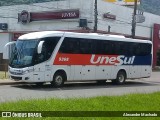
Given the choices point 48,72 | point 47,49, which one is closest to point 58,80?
point 48,72

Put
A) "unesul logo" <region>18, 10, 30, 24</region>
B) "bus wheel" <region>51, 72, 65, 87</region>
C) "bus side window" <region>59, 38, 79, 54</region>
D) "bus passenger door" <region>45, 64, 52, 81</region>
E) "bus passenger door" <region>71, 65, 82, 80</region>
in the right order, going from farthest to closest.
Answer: "unesul logo" <region>18, 10, 30, 24</region> < "bus passenger door" <region>71, 65, 82, 80</region> < "bus side window" <region>59, 38, 79, 54</region> < "bus wheel" <region>51, 72, 65, 87</region> < "bus passenger door" <region>45, 64, 52, 81</region>

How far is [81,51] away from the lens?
74.8 ft

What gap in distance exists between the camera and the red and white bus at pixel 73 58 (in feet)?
67.7

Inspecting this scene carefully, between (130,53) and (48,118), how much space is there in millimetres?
18220

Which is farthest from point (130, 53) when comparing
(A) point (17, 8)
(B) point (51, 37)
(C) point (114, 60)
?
(A) point (17, 8)

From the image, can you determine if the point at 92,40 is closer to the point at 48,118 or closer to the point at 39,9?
the point at 48,118

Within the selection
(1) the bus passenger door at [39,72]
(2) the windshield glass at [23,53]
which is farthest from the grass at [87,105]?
(2) the windshield glass at [23,53]

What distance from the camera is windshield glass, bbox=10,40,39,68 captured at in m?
20.6

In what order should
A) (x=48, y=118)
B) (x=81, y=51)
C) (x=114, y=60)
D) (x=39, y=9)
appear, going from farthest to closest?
(x=39, y=9), (x=114, y=60), (x=81, y=51), (x=48, y=118)

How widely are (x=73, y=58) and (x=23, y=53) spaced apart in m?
2.91

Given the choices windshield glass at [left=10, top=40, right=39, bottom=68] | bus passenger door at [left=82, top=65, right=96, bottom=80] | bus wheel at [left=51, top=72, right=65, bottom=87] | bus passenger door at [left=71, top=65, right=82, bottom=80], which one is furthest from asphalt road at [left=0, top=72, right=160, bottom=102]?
windshield glass at [left=10, top=40, right=39, bottom=68]

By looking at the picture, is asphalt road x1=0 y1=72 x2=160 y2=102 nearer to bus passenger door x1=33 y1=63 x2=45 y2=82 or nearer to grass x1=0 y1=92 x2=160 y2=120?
bus passenger door x1=33 y1=63 x2=45 y2=82

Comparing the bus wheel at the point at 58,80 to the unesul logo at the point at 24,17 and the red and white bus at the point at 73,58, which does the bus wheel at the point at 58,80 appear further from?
the unesul logo at the point at 24,17

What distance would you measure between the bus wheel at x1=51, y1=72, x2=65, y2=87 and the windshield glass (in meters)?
1.74
